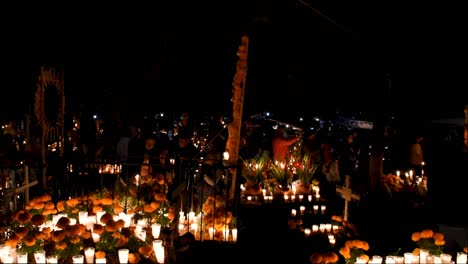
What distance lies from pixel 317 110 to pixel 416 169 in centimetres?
1523

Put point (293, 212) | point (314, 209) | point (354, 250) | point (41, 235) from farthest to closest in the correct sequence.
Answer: point (314, 209) → point (293, 212) → point (354, 250) → point (41, 235)

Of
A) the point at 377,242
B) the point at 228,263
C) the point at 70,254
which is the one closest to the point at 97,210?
the point at 70,254

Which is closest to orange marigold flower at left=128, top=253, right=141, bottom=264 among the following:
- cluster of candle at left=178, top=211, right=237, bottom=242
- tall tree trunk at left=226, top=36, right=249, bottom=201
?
cluster of candle at left=178, top=211, right=237, bottom=242

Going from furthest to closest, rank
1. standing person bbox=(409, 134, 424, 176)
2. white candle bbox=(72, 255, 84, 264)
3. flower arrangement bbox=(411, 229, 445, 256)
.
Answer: standing person bbox=(409, 134, 424, 176)
flower arrangement bbox=(411, 229, 445, 256)
white candle bbox=(72, 255, 84, 264)

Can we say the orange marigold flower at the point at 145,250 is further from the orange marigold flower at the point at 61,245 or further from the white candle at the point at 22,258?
the white candle at the point at 22,258

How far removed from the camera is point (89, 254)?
529 cm

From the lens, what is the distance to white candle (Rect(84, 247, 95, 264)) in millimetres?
5281

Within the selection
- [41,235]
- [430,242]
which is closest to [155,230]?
[41,235]


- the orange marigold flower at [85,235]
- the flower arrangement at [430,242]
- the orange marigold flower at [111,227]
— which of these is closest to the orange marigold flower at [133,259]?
the orange marigold flower at [111,227]

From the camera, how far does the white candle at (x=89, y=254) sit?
5.28 m

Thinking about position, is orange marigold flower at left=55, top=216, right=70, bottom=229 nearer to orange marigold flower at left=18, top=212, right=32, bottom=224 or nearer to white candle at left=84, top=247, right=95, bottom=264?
white candle at left=84, top=247, right=95, bottom=264

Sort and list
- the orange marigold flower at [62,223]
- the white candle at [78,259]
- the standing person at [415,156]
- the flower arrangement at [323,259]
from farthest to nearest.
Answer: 1. the standing person at [415,156]
2. the flower arrangement at [323,259]
3. the orange marigold flower at [62,223]
4. the white candle at [78,259]

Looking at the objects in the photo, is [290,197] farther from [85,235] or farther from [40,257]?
[40,257]

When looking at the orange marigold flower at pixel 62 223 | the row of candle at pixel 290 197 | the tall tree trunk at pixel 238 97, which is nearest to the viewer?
the orange marigold flower at pixel 62 223
